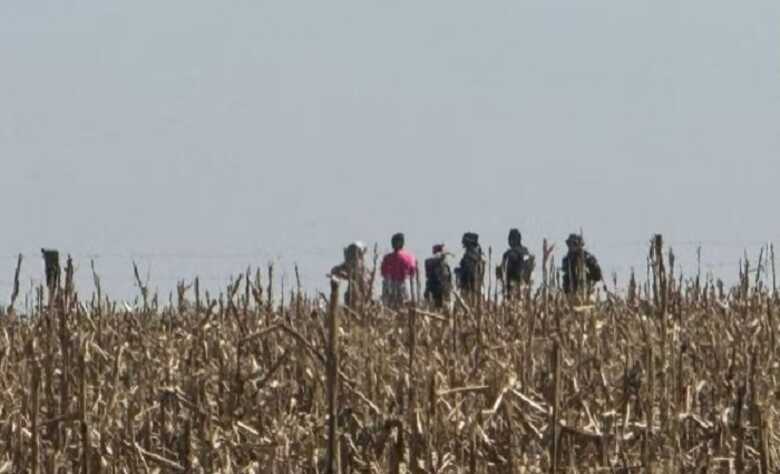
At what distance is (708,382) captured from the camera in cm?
991

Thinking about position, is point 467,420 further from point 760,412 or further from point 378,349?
point 378,349

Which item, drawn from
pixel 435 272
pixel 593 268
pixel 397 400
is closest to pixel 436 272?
pixel 435 272

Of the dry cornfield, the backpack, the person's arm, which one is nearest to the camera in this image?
the dry cornfield

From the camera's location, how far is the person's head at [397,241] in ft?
72.8

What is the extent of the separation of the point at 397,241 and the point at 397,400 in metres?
14.4

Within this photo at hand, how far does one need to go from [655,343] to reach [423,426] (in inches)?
116

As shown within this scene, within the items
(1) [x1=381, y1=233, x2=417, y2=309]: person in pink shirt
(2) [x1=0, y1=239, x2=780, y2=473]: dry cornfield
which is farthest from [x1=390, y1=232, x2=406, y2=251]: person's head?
(2) [x1=0, y1=239, x2=780, y2=473]: dry cornfield

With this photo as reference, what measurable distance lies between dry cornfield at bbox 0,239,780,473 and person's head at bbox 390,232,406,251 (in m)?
9.72

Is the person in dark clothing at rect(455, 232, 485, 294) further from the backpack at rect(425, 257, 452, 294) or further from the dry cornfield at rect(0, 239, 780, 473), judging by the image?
the dry cornfield at rect(0, 239, 780, 473)

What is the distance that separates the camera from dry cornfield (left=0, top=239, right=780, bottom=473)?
7.41 meters

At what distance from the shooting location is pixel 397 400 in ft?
26.0

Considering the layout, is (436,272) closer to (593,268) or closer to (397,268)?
(397,268)

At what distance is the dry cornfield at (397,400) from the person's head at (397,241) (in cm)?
972

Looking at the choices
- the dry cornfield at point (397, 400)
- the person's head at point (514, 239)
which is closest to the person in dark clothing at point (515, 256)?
the person's head at point (514, 239)
